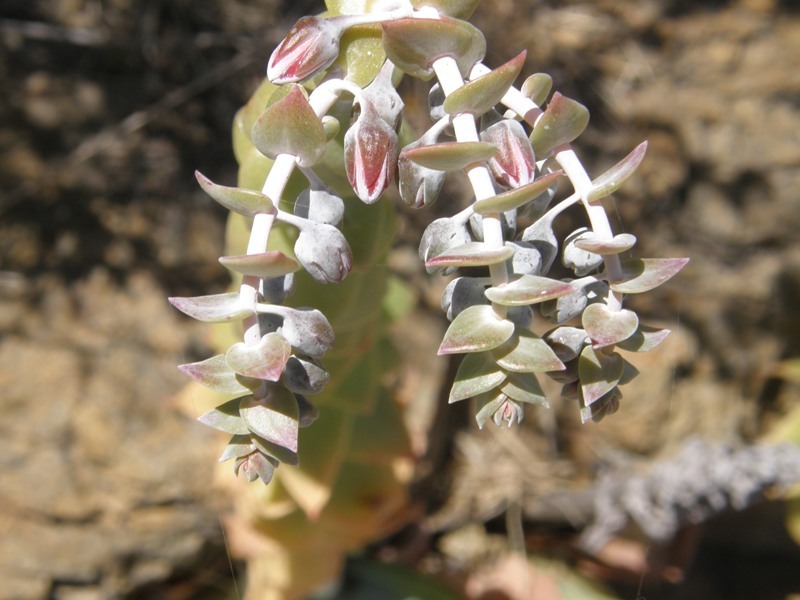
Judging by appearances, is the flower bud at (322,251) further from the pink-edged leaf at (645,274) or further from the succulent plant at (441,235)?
the pink-edged leaf at (645,274)

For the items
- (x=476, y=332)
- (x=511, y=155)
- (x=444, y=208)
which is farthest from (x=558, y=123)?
(x=444, y=208)

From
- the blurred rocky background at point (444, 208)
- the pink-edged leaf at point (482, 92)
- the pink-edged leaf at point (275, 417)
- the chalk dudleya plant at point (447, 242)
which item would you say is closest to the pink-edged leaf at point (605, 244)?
the chalk dudleya plant at point (447, 242)

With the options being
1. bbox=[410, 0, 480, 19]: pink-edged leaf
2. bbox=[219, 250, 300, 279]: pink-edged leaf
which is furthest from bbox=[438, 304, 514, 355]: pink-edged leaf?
bbox=[410, 0, 480, 19]: pink-edged leaf

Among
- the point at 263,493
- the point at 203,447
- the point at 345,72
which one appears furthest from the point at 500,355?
the point at 203,447

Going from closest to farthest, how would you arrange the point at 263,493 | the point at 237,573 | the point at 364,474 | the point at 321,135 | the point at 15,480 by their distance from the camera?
1. the point at 321,135
2. the point at 263,493
3. the point at 364,474
4. the point at 15,480
5. the point at 237,573

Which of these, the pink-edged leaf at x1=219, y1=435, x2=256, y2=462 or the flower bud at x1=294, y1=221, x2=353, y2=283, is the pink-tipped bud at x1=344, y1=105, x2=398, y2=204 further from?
the pink-edged leaf at x1=219, y1=435, x2=256, y2=462

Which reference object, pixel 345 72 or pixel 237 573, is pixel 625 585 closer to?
pixel 237 573
